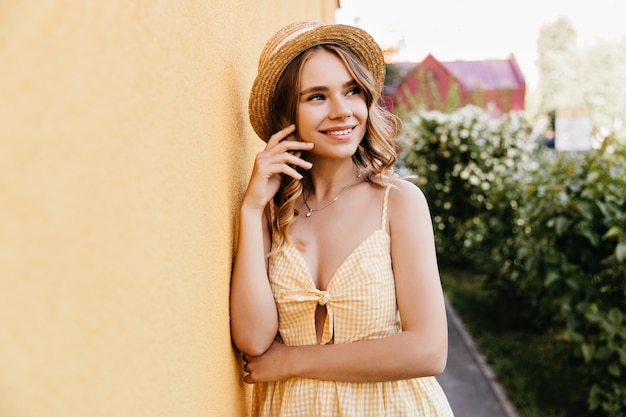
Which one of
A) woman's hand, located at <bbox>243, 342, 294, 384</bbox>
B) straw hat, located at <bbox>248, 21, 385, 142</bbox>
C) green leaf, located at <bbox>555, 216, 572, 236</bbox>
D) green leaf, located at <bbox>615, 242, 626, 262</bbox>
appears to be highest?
straw hat, located at <bbox>248, 21, 385, 142</bbox>

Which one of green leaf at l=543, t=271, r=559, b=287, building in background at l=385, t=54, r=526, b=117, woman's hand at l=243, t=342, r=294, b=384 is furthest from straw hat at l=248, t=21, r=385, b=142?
building in background at l=385, t=54, r=526, b=117

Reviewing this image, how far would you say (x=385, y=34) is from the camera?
615 inches

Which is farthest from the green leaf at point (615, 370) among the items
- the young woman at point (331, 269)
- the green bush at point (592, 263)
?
the young woman at point (331, 269)

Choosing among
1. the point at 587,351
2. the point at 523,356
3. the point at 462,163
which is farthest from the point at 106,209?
the point at 462,163

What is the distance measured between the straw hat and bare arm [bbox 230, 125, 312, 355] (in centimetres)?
19

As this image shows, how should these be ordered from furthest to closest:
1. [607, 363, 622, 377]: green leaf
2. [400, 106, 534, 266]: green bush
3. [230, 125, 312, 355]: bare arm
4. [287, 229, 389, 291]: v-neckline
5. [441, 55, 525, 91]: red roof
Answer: [441, 55, 525, 91]: red roof → [400, 106, 534, 266]: green bush → [607, 363, 622, 377]: green leaf → [287, 229, 389, 291]: v-neckline → [230, 125, 312, 355]: bare arm

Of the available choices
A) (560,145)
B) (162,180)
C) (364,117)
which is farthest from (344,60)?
(560,145)

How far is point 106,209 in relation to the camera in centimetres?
82

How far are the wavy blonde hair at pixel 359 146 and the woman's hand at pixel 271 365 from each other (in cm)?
30

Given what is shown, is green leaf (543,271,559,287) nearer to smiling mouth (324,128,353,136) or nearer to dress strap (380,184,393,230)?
dress strap (380,184,393,230)

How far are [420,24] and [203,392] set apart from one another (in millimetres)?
18603

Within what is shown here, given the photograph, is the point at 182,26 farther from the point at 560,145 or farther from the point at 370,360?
the point at 560,145

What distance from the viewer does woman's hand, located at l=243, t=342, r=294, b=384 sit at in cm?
189

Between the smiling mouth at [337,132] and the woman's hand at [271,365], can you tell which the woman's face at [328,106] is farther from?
the woman's hand at [271,365]
